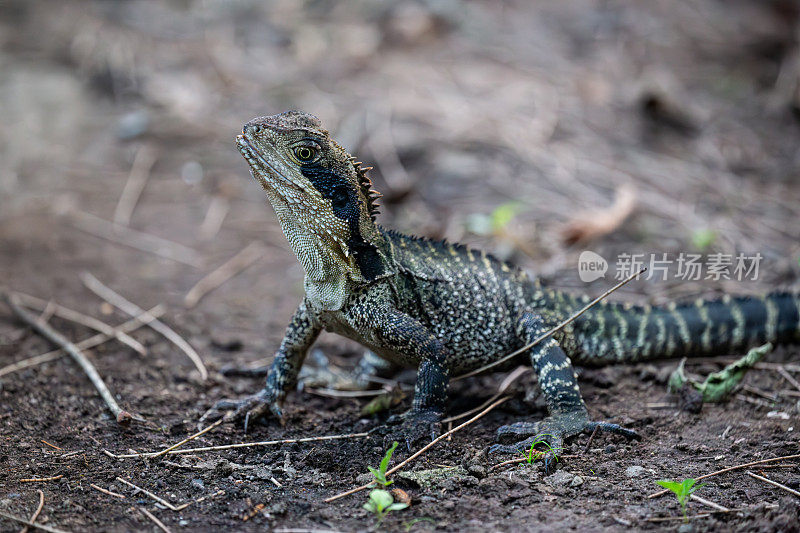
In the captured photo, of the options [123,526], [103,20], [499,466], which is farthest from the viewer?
[103,20]

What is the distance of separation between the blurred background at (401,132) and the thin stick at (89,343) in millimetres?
245

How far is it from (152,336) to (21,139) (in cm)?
680

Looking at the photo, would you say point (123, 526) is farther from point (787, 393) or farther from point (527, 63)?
point (527, 63)

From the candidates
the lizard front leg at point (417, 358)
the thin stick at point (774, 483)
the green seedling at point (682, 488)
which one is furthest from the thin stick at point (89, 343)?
the thin stick at point (774, 483)

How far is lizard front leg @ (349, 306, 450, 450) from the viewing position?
465 centimetres

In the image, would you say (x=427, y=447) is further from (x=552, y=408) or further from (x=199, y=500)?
(x=199, y=500)

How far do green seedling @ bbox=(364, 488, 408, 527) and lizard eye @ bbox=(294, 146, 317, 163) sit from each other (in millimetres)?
2181

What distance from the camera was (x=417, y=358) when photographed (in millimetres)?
4812

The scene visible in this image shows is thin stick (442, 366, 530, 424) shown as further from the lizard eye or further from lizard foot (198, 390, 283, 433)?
the lizard eye

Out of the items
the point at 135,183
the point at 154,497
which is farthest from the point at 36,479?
the point at 135,183

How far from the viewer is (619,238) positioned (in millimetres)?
7871

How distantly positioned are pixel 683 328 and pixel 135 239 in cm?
631

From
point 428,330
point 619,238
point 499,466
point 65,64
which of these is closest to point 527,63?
point 619,238

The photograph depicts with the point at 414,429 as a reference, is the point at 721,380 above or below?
above
